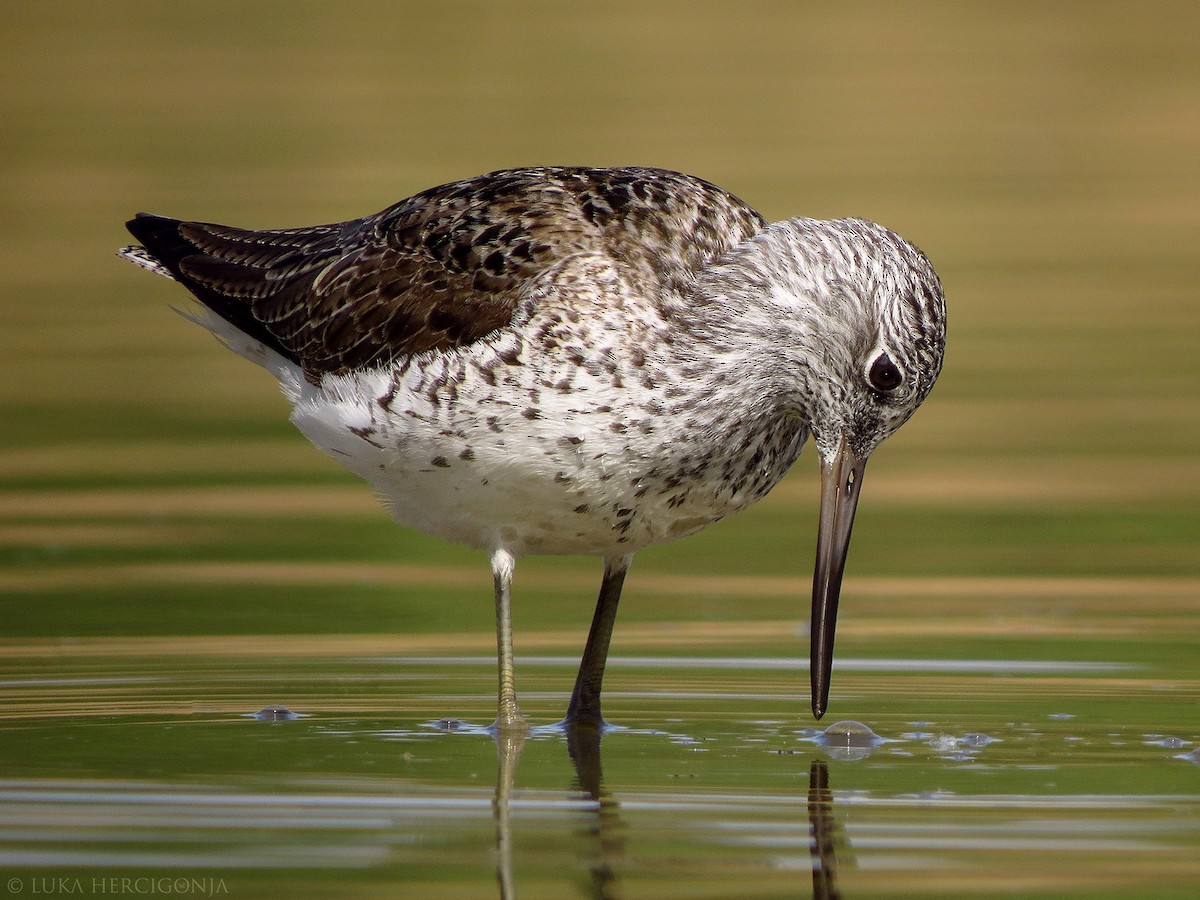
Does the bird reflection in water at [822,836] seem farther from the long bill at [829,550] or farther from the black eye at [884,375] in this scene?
the black eye at [884,375]

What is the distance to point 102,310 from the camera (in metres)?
20.3

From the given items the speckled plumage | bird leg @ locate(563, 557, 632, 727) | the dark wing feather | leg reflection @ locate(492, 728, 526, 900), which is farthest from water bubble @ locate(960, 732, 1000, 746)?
the dark wing feather

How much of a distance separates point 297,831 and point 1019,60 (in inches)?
1063

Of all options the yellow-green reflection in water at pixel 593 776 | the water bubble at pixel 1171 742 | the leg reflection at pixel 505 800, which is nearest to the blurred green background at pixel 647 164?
the yellow-green reflection in water at pixel 593 776

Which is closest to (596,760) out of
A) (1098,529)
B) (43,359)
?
(1098,529)

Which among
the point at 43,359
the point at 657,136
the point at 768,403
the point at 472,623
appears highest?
the point at 657,136

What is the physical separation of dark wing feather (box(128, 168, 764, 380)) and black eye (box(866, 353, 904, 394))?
0.83 metres

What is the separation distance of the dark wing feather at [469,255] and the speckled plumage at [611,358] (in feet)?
0.04

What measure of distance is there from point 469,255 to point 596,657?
1.62 metres

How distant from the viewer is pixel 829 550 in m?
9.04

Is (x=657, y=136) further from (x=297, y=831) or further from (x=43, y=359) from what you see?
(x=297, y=831)

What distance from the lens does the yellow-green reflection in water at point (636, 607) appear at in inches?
283

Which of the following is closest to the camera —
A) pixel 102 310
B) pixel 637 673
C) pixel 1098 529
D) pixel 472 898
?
pixel 472 898

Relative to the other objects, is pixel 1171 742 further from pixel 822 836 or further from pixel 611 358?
pixel 611 358
